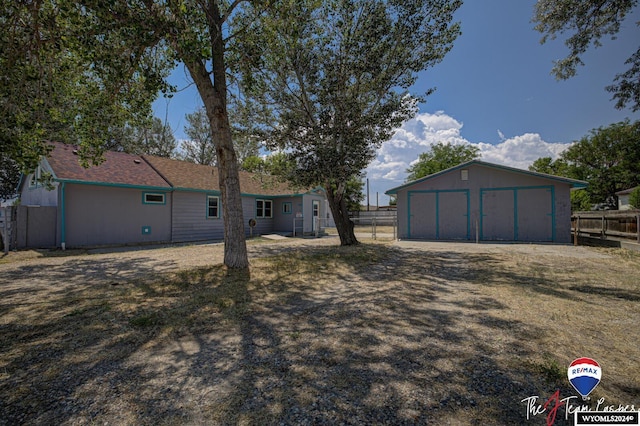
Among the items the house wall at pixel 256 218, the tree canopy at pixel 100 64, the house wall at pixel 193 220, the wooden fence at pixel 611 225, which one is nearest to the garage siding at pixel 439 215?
the wooden fence at pixel 611 225

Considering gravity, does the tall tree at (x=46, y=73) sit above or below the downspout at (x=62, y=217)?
above

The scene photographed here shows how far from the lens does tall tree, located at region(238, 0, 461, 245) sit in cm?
925

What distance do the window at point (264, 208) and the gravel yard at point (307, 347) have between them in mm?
12949

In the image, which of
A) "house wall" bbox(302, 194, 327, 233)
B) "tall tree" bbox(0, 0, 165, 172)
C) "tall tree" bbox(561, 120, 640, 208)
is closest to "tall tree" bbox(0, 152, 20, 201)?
"house wall" bbox(302, 194, 327, 233)

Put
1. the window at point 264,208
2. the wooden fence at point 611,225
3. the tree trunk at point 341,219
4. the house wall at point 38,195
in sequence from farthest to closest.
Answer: the window at point 264,208 → the tree trunk at point 341,219 → the house wall at point 38,195 → the wooden fence at point 611,225

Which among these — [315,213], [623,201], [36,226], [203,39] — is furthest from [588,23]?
[623,201]

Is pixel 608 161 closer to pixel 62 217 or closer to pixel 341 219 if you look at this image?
pixel 341 219

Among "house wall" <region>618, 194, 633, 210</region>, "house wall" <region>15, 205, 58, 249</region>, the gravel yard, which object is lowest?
the gravel yard

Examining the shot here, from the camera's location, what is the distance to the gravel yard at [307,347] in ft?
6.96

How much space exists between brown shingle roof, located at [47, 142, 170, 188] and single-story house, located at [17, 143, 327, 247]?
29mm

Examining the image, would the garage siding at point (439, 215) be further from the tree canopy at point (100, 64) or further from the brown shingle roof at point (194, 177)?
the tree canopy at point (100, 64)

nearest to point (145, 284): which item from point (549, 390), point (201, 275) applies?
point (201, 275)

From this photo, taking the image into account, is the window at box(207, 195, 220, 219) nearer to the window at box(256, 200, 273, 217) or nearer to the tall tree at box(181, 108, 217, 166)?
the window at box(256, 200, 273, 217)

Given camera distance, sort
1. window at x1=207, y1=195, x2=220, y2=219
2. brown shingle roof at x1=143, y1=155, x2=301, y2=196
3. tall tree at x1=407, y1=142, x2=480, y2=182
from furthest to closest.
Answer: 1. tall tree at x1=407, y1=142, x2=480, y2=182
2. window at x1=207, y1=195, x2=220, y2=219
3. brown shingle roof at x1=143, y1=155, x2=301, y2=196
